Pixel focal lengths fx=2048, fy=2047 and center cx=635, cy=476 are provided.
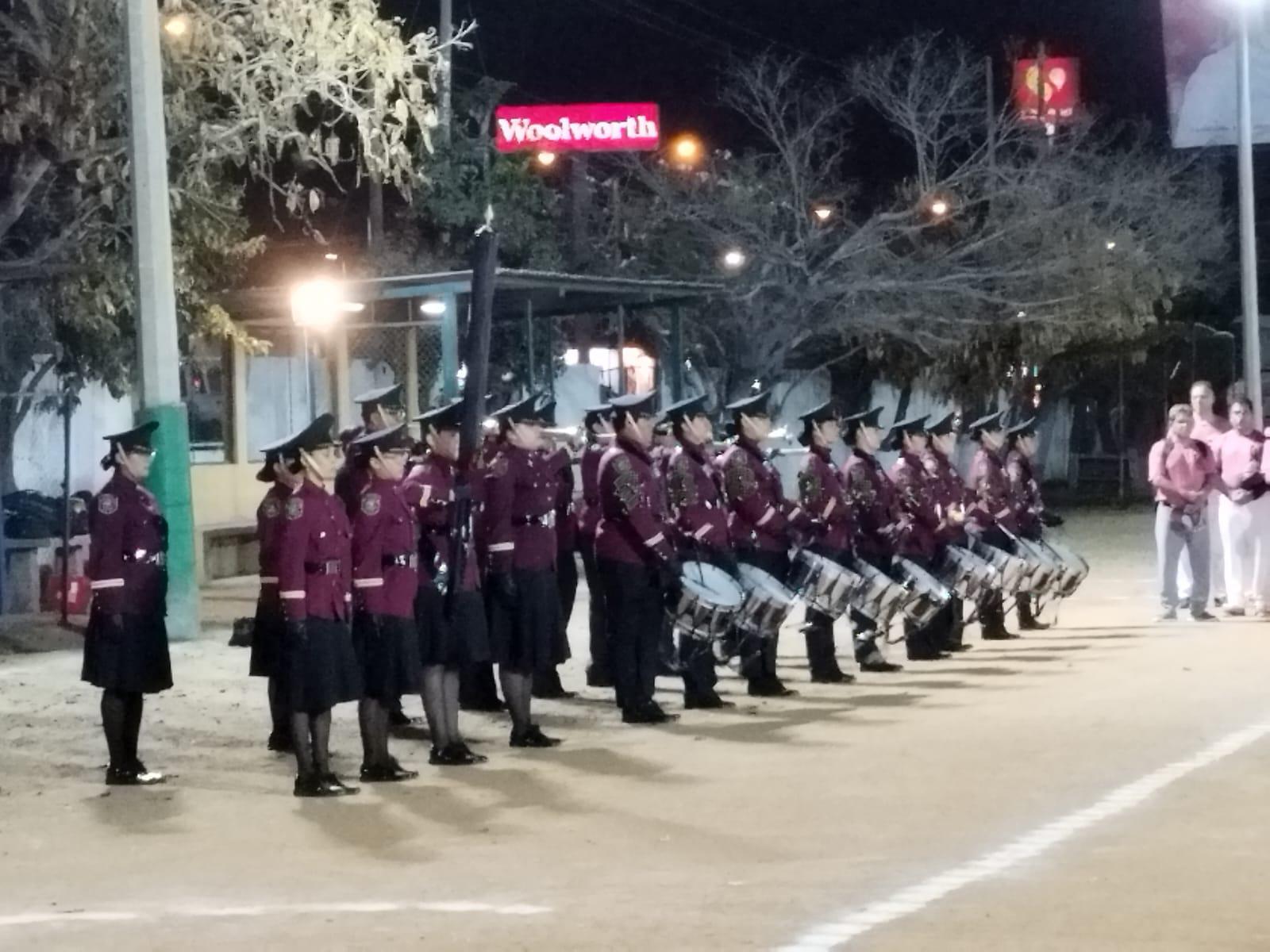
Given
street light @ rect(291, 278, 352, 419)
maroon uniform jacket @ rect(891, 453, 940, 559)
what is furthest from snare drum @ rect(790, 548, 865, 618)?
street light @ rect(291, 278, 352, 419)

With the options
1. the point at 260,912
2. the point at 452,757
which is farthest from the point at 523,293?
the point at 260,912

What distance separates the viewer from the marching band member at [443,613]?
10977mm

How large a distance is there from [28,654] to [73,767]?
5.06m

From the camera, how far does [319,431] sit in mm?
10156

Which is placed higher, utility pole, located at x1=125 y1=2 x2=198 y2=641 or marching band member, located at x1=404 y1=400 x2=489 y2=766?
utility pole, located at x1=125 y1=2 x2=198 y2=641

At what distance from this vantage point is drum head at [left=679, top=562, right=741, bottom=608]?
1254 cm

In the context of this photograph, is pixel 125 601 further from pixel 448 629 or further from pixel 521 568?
pixel 521 568

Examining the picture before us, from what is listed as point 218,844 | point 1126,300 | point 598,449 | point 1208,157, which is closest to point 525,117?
point 1126,300

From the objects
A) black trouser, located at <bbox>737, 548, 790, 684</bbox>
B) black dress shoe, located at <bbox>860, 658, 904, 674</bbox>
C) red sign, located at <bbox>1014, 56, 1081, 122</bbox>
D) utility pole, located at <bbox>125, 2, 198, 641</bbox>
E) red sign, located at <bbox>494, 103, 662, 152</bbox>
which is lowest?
black dress shoe, located at <bbox>860, 658, 904, 674</bbox>

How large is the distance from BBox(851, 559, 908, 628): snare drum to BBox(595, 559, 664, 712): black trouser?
2.19 meters

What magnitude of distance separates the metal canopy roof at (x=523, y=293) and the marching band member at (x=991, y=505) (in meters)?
4.51

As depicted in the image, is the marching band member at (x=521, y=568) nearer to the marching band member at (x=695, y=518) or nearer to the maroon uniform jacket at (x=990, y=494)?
the marching band member at (x=695, y=518)

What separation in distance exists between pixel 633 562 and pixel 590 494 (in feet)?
4.89

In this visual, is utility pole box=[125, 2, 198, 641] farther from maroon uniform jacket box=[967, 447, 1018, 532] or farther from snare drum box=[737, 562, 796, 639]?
maroon uniform jacket box=[967, 447, 1018, 532]
